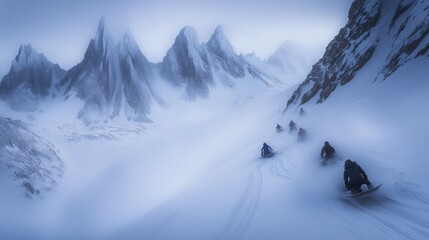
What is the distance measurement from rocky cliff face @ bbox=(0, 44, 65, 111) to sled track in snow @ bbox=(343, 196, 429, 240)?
88.2m

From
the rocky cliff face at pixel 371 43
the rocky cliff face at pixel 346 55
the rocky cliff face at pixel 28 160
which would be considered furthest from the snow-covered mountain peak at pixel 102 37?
the rocky cliff face at pixel 346 55

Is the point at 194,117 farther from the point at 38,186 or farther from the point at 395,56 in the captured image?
the point at 395,56

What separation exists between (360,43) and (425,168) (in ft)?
72.0

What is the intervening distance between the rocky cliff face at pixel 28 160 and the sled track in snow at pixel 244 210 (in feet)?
76.6

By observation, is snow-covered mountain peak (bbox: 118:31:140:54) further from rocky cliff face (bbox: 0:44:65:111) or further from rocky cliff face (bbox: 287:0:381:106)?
rocky cliff face (bbox: 287:0:381:106)

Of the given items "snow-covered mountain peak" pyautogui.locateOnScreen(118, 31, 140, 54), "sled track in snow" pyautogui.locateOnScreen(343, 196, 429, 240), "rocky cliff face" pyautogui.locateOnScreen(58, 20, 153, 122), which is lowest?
"sled track in snow" pyautogui.locateOnScreen(343, 196, 429, 240)

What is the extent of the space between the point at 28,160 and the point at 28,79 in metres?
71.0

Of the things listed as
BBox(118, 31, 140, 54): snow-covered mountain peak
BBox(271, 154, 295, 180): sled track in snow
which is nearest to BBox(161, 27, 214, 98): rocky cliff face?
BBox(118, 31, 140, 54): snow-covered mountain peak

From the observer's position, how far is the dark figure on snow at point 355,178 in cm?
789

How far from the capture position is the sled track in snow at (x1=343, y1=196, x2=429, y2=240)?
5452mm

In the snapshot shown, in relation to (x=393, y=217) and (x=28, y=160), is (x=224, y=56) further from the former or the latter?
(x=393, y=217)

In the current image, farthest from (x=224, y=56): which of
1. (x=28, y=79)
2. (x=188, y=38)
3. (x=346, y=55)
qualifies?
(x=346, y=55)

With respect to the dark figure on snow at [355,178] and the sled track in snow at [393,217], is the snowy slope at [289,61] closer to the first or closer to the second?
the dark figure on snow at [355,178]

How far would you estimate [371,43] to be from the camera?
78.8 feet
